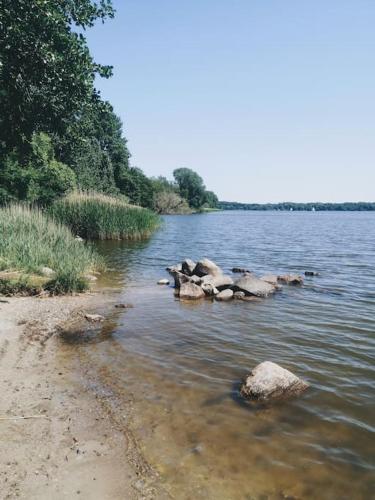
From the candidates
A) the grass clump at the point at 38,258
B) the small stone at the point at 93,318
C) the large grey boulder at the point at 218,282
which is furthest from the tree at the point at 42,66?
the large grey boulder at the point at 218,282

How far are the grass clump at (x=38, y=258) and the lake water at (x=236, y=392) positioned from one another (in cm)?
195

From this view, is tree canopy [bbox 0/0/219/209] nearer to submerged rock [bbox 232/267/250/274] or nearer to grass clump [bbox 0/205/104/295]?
grass clump [bbox 0/205/104/295]

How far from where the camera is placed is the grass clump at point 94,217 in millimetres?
26641

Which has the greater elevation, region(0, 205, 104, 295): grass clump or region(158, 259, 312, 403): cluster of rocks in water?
region(0, 205, 104, 295): grass clump

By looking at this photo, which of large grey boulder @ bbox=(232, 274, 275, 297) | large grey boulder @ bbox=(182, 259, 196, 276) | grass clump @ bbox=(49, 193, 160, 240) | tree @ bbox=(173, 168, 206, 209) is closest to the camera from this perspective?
large grey boulder @ bbox=(232, 274, 275, 297)

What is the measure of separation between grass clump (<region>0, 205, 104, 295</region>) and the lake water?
195 centimetres

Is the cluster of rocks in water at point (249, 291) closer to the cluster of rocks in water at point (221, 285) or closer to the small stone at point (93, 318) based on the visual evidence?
the cluster of rocks in water at point (221, 285)

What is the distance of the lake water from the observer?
398 cm

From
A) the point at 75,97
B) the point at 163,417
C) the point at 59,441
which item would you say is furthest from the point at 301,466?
the point at 75,97

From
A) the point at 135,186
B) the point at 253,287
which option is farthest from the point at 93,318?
the point at 135,186

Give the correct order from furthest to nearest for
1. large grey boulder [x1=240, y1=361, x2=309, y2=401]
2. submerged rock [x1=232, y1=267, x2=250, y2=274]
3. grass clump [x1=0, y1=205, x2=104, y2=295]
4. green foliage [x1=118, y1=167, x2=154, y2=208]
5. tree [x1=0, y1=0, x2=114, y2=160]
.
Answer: green foliage [x1=118, y1=167, x2=154, y2=208]
submerged rock [x1=232, y1=267, x2=250, y2=274]
grass clump [x1=0, y1=205, x2=104, y2=295]
tree [x1=0, y1=0, x2=114, y2=160]
large grey boulder [x1=240, y1=361, x2=309, y2=401]

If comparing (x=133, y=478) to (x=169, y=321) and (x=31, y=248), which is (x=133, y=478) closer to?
(x=169, y=321)

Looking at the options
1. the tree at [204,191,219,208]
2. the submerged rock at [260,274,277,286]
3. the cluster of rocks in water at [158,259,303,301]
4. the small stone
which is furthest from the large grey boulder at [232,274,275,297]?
the tree at [204,191,219,208]

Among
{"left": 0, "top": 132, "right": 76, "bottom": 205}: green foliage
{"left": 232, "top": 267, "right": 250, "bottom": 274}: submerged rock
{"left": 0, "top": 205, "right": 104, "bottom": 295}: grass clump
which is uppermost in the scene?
{"left": 0, "top": 132, "right": 76, "bottom": 205}: green foliage
